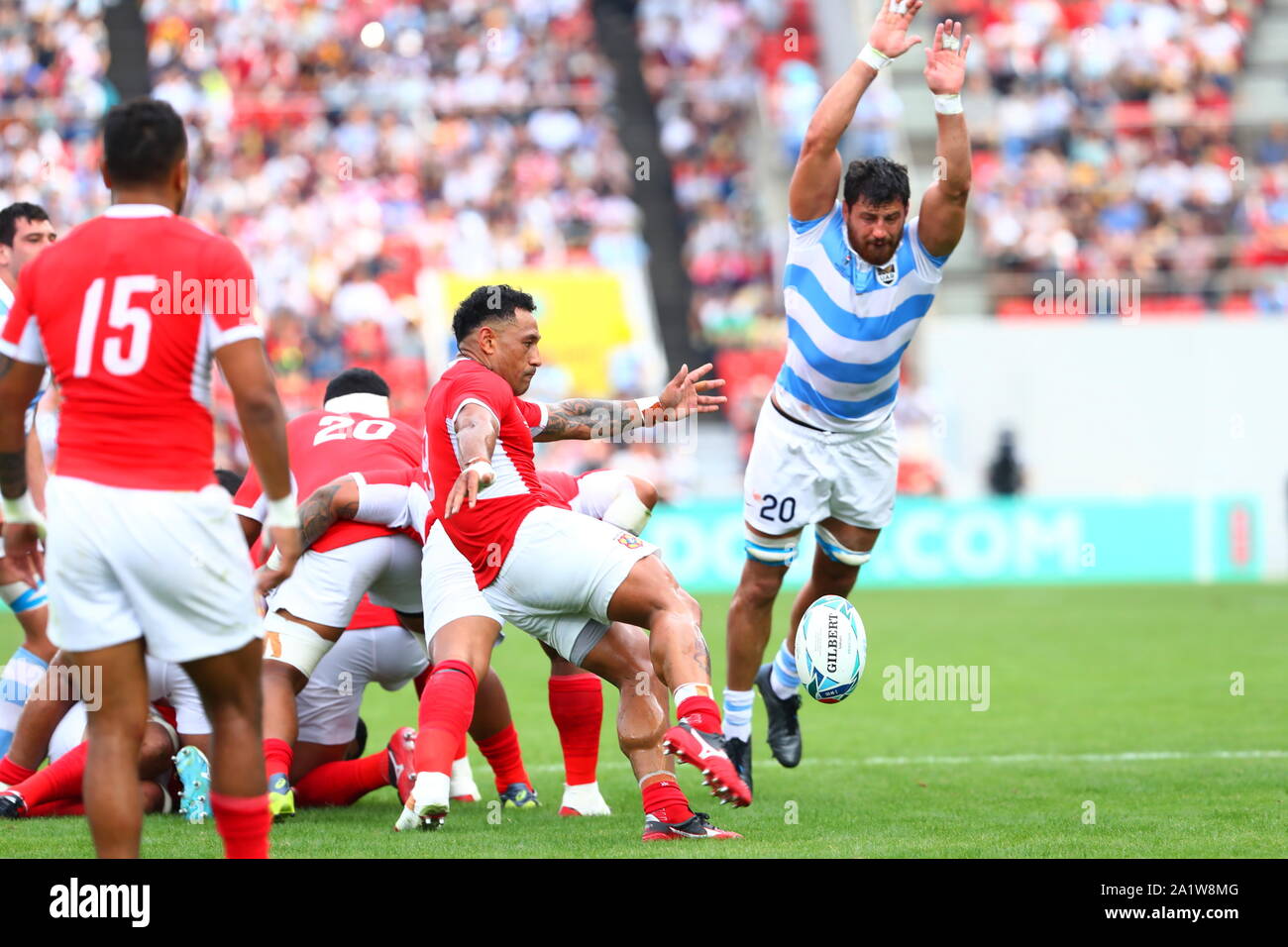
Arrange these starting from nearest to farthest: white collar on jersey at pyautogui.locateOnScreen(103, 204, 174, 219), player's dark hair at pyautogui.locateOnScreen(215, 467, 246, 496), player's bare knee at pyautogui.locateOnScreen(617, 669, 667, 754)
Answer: white collar on jersey at pyautogui.locateOnScreen(103, 204, 174, 219) < player's bare knee at pyautogui.locateOnScreen(617, 669, 667, 754) < player's dark hair at pyautogui.locateOnScreen(215, 467, 246, 496)

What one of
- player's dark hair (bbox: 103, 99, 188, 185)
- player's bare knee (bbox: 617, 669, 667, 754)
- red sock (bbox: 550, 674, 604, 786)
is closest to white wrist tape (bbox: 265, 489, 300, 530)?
player's dark hair (bbox: 103, 99, 188, 185)

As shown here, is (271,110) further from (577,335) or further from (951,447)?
(951,447)

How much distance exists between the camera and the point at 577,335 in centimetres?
2475

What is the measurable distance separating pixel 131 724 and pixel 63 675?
274 centimetres

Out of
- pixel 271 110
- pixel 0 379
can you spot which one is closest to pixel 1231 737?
pixel 0 379

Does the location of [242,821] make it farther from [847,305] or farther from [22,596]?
[847,305]

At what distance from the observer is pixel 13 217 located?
8016 millimetres

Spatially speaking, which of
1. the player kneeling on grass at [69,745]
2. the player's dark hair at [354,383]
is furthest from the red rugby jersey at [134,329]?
Result: the player's dark hair at [354,383]

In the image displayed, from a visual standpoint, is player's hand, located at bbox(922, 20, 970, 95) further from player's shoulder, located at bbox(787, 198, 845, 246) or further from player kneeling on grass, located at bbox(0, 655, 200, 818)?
player kneeling on grass, located at bbox(0, 655, 200, 818)

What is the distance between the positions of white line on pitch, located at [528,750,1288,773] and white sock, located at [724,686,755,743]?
1.08 meters

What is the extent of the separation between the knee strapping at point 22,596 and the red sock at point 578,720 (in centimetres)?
254

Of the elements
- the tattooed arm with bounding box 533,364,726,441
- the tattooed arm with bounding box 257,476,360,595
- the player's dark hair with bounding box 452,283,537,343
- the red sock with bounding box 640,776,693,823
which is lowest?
the red sock with bounding box 640,776,693,823

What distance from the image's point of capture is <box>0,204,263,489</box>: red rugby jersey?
15.6 feet

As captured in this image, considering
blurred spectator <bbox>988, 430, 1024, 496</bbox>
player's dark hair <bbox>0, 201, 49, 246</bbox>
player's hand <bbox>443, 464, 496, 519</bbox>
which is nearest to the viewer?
player's hand <bbox>443, 464, 496, 519</bbox>
